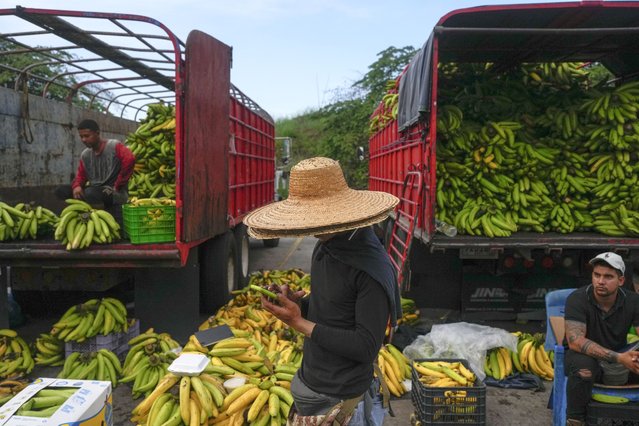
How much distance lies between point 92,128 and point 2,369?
279 cm

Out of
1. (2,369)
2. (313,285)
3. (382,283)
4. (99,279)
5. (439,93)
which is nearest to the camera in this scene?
(382,283)

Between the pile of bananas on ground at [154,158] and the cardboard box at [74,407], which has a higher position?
the pile of bananas on ground at [154,158]

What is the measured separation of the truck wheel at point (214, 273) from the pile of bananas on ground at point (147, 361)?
1.32 m

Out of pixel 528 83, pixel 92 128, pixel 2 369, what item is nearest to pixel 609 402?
pixel 528 83

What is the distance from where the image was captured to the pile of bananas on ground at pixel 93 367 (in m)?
4.70

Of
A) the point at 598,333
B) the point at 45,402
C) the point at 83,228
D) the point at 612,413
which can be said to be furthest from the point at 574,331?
the point at 83,228

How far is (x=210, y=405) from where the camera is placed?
11.8 ft

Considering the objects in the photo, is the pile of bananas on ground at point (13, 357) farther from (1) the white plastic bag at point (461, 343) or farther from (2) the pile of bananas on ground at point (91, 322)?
(1) the white plastic bag at point (461, 343)

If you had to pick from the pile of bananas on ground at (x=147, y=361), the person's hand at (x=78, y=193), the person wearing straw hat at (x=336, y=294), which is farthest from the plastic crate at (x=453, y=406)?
the person's hand at (x=78, y=193)

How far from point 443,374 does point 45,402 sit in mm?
2912

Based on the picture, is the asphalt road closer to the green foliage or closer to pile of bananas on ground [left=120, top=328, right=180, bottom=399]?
pile of bananas on ground [left=120, top=328, right=180, bottom=399]

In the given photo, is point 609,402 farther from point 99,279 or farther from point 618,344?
point 99,279

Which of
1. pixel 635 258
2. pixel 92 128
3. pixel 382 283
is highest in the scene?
pixel 92 128

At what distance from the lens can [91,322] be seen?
5.11 m
